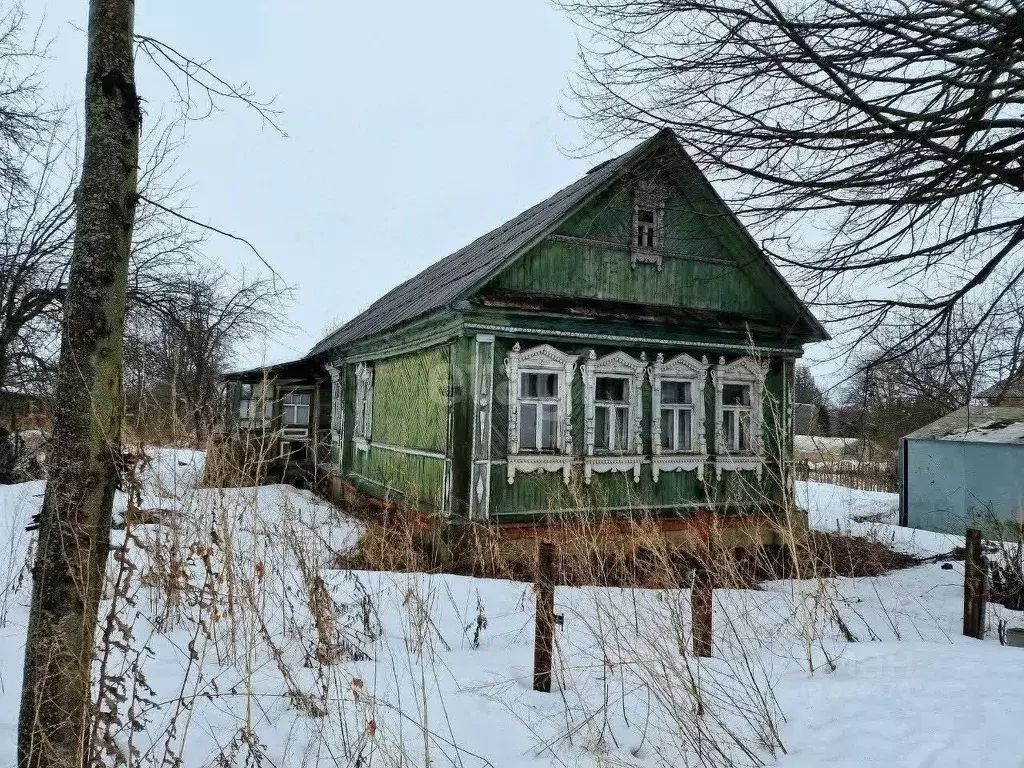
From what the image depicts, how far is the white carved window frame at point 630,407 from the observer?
891 cm

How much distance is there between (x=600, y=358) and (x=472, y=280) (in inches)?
A: 87.4

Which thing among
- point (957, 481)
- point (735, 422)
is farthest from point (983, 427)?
point (735, 422)

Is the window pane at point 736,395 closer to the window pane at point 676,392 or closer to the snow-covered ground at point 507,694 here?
the window pane at point 676,392

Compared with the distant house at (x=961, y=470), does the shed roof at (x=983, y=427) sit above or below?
above

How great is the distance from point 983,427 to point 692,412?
8046 mm

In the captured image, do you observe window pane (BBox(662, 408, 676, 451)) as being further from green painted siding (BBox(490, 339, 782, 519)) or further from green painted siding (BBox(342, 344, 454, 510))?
green painted siding (BBox(342, 344, 454, 510))

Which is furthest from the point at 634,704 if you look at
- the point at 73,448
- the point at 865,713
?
the point at 73,448

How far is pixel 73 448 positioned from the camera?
94.8 inches

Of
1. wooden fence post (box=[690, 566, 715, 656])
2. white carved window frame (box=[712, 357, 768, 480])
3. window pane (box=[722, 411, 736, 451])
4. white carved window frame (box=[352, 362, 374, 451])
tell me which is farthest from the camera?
white carved window frame (box=[352, 362, 374, 451])

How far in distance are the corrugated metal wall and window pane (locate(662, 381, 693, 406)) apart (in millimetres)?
6258

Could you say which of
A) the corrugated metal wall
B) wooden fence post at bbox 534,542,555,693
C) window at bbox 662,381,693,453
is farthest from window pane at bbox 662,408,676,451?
the corrugated metal wall

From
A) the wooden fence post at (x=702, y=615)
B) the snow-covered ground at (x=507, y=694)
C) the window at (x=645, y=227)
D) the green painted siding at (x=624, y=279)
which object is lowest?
the snow-covered ground at (x=507, y=694)

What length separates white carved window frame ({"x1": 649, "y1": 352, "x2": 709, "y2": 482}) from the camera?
31.0 feet

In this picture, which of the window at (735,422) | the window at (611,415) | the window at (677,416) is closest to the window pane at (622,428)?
the window at (611,415)
